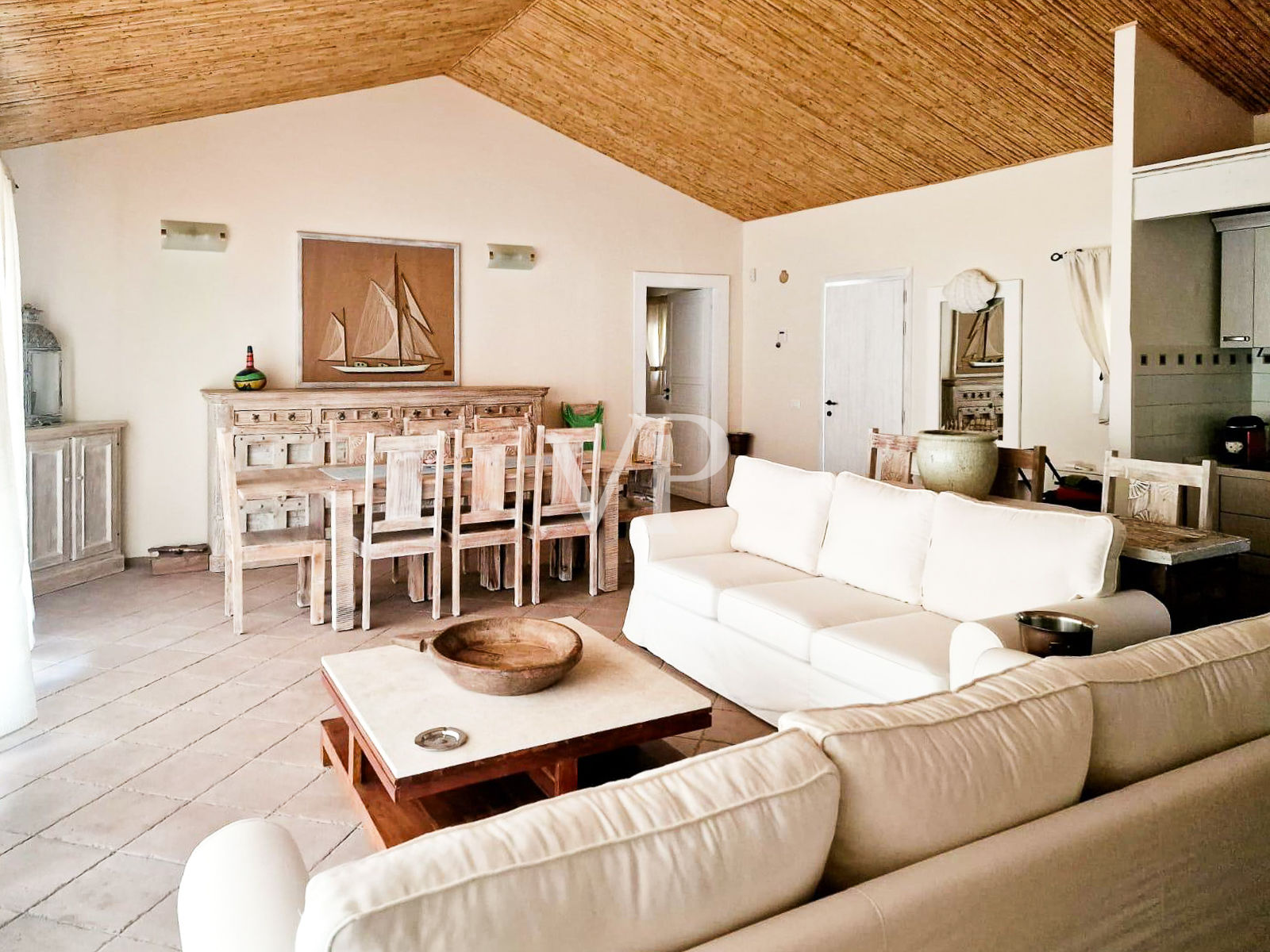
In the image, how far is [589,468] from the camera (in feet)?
18.2

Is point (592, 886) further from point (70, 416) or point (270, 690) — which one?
point (70, 416)

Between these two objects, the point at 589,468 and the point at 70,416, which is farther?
the point at 70,416

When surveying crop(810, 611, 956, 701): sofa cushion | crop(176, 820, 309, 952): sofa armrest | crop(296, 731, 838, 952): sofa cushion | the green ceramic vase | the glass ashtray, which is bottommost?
the glass ashtray

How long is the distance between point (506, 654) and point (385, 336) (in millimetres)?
4851

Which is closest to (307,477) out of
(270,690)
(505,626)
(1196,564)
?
(270,690)

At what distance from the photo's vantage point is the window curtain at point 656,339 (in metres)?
9.90

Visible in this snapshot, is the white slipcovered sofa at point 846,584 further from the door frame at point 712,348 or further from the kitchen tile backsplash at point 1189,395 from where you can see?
the door frame at point 712,348

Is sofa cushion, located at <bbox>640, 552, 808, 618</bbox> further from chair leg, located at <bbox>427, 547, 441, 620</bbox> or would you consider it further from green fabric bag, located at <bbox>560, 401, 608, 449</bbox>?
green fabric bag, located at <bbox>560, 401, 608, 449</bbox>

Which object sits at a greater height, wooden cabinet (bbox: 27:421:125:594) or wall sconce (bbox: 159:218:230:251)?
wall sconce (bbox: 159:218:230:251)

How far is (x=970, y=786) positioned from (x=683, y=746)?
6.84ft

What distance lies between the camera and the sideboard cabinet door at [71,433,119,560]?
18.6 ft

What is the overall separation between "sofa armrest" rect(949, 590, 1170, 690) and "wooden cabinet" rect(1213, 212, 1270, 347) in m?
2.80

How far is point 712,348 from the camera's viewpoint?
28.9 feet

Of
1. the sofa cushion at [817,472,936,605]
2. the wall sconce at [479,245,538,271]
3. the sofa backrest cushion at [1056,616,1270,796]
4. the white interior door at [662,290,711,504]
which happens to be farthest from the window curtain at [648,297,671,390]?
the sofa backrest cushion at [1056,616,1270,796]
